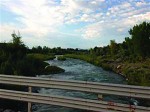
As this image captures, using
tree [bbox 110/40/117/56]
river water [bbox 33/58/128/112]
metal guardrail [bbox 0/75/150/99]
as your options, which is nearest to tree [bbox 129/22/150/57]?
river water [bbox 33/58/128/112]

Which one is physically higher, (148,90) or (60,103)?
(148,90)

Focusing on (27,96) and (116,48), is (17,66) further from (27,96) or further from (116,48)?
(116,48)

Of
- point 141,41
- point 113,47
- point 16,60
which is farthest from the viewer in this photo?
point 113,47

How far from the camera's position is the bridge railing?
638 cm

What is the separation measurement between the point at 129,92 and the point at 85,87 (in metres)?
1.09

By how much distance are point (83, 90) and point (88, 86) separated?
169 mm

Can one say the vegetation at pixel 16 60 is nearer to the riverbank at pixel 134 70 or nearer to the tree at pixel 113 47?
the riverbank at pixel 134 70

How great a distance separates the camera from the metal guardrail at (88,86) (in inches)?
251

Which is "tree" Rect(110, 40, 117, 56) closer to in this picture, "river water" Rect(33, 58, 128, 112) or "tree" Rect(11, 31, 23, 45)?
"river water" Rect(33, 58, 128, 112)

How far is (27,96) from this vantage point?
7.73m

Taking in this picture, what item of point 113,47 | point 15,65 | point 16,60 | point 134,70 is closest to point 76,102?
point 15,65

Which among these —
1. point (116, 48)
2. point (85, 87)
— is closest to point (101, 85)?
point (85, 87)

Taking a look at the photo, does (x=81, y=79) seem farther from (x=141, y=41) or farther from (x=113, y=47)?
(x=113, y=47)

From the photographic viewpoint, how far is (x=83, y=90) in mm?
7035
